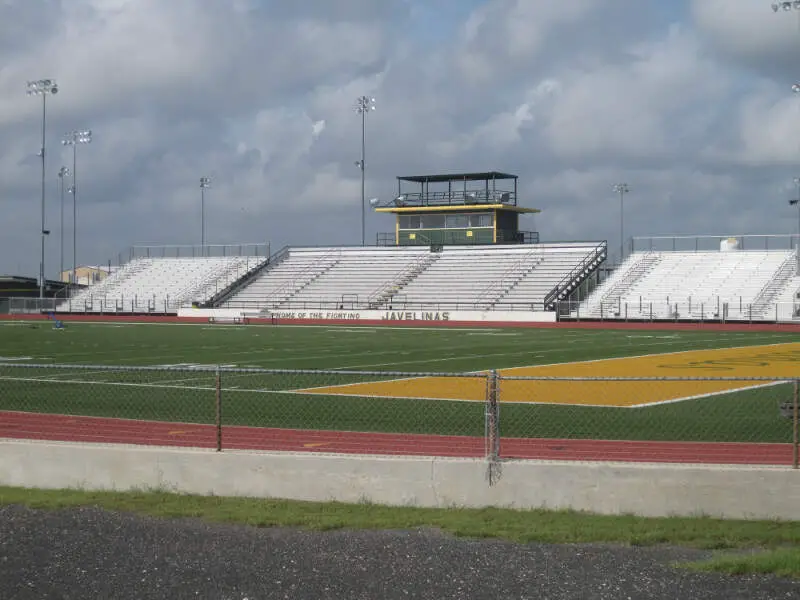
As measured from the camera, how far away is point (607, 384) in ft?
74.7

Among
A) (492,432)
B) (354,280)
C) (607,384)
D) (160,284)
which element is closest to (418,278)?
(354,280)

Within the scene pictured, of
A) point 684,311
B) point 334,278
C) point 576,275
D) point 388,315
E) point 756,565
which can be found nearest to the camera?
point 756,565

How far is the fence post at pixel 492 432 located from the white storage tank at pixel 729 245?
56.2m

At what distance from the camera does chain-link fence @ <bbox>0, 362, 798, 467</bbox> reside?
503 inches

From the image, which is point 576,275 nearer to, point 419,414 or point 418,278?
point 418,278

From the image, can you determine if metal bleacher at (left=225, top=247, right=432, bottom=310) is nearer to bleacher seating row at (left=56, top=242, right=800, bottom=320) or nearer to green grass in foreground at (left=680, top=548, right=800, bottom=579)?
bleacher seating row at (left=56, top=242, right=800, bottom=320)

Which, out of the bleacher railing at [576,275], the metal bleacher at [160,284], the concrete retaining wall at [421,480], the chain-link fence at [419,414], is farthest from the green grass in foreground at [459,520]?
the metal bleacher at [160,284]

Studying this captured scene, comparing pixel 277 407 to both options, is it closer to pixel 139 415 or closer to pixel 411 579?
pixel 139 415

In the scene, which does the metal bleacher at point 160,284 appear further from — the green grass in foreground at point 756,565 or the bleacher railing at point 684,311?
the green grass in foreground at point 756,565

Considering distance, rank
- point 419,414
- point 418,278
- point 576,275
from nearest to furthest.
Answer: point 419,414 < point 576,275 < point 418,278

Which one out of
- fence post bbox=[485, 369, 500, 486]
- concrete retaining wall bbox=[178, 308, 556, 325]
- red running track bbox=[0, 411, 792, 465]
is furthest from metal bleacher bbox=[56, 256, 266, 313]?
fence post bbox=[485, 369, 500, 486]

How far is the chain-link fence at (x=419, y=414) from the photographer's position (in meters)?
12.8

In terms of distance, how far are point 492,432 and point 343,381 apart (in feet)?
41.6

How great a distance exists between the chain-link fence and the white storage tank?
43.7 m
